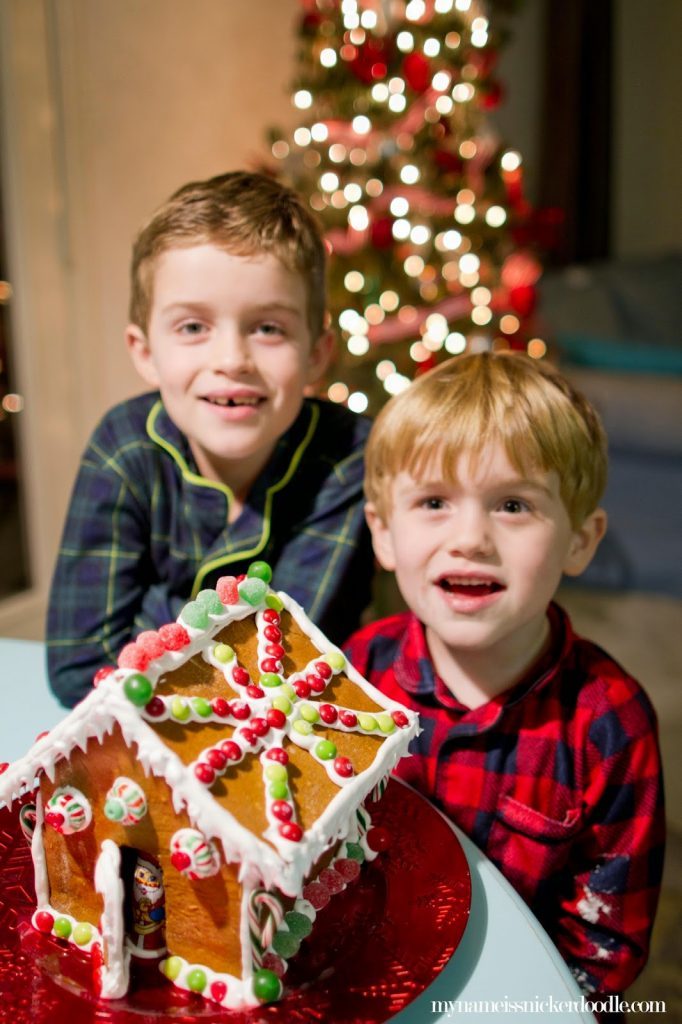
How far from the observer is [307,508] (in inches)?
53.8

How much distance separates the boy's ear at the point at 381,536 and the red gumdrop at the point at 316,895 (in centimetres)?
47

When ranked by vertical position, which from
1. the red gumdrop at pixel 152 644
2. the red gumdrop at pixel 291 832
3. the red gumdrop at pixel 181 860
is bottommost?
the red gumdrop at pixel 181 860

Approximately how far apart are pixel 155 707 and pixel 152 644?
53 millimetres

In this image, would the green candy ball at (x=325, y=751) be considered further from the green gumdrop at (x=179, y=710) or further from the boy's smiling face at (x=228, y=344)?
the boy's smiling face at (x=228, y=344)

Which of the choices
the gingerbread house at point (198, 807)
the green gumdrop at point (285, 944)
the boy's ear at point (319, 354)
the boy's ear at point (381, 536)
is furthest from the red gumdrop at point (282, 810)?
the boy's ear at point (319, 354)

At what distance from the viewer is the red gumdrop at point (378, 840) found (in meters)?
0.80

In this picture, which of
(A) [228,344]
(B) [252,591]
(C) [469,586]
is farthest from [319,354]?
(B) [252,591]

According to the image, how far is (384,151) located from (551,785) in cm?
222

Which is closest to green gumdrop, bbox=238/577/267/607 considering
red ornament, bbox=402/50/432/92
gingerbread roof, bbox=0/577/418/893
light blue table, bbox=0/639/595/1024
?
gingerbread roof, bbox=0/577/418/893

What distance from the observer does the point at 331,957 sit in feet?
2.27

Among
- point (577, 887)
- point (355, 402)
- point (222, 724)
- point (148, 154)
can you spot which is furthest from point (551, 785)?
point (148, 154)

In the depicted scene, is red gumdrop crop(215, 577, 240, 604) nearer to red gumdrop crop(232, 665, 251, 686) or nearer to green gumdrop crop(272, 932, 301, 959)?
red gumdrop crop(232, 665, 251, 686)

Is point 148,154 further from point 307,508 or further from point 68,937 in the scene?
point 68,937

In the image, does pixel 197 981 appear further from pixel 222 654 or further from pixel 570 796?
pixel 570 796
